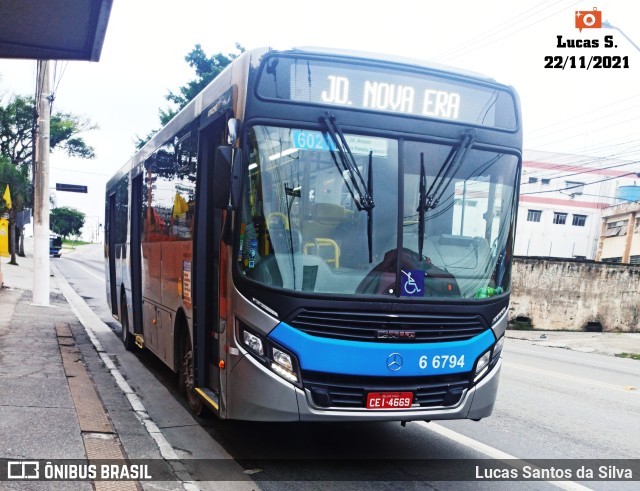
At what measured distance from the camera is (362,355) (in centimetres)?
496

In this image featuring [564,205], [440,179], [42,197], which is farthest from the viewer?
[564,205]

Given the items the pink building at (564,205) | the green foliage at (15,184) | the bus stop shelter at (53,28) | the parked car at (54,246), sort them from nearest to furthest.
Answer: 1. the bus stop shelter at (53,28)
2. the green foliage at (15,184)
3. the pink building at (564,205)
4. the parked car at (54,246)

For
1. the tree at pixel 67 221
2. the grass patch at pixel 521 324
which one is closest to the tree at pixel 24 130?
the grass patch at pixel 521 324

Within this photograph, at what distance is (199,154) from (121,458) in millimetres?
3015

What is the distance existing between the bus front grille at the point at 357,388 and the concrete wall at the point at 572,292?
22.5 metres

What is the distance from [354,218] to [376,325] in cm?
86

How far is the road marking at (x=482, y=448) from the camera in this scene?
17.1ft

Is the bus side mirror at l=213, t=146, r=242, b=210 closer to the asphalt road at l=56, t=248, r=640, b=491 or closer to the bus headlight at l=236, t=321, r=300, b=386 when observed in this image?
the bus headlight at l=236, t=321, r=300, b=386

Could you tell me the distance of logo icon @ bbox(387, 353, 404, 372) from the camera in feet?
16.5

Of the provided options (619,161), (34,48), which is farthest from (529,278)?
(619,161)

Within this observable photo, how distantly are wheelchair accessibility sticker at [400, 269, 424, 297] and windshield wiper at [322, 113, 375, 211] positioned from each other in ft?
2.01

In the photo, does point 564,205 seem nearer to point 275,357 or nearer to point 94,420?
point 94,420

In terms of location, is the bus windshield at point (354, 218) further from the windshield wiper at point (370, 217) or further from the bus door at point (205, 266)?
the bus door at point (205, 266)

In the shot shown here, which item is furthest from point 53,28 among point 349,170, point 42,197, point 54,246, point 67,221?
point 67,221
